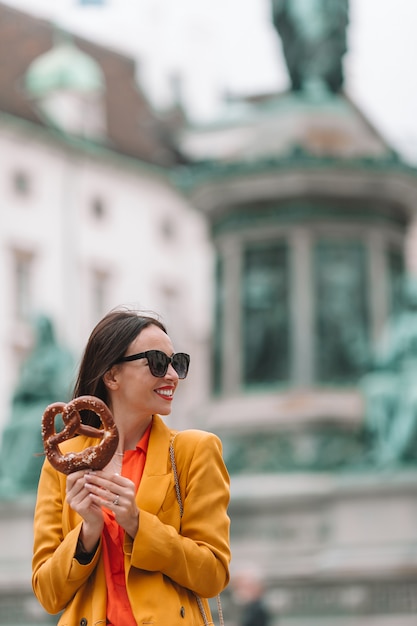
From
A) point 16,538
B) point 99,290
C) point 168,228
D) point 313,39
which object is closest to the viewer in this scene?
point 16,538

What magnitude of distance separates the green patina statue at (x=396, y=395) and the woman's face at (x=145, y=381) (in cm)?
860

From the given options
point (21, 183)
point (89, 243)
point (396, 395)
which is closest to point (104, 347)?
point (396, 395)

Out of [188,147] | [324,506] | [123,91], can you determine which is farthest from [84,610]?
[123,91]

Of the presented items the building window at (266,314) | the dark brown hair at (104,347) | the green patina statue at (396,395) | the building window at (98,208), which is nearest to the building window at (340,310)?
the building window at (266,314)

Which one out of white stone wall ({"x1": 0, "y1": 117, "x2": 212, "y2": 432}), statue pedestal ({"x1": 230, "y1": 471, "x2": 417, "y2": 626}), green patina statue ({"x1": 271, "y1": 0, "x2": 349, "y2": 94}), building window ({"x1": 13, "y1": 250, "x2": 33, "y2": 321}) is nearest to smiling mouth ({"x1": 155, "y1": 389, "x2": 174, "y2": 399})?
statue pedestal ({"x1": 230, "y1": 471, "x2": 417, "y2": 626})

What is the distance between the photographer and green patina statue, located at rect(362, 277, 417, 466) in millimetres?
11852

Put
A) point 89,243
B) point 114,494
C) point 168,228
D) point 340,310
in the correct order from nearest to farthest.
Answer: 1. point 114,494
2. point 340,310
3. point 89,243
4. point 168,228

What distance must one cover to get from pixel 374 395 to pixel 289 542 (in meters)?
1.31

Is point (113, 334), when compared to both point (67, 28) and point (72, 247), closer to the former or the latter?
point (72, 247)

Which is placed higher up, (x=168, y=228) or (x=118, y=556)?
(x=168, y=228)

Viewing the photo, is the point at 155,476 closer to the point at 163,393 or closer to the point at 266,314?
the point at 163,393

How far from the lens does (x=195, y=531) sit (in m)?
3.29

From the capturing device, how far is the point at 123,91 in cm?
4703

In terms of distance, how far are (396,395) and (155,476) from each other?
29.4 ft
